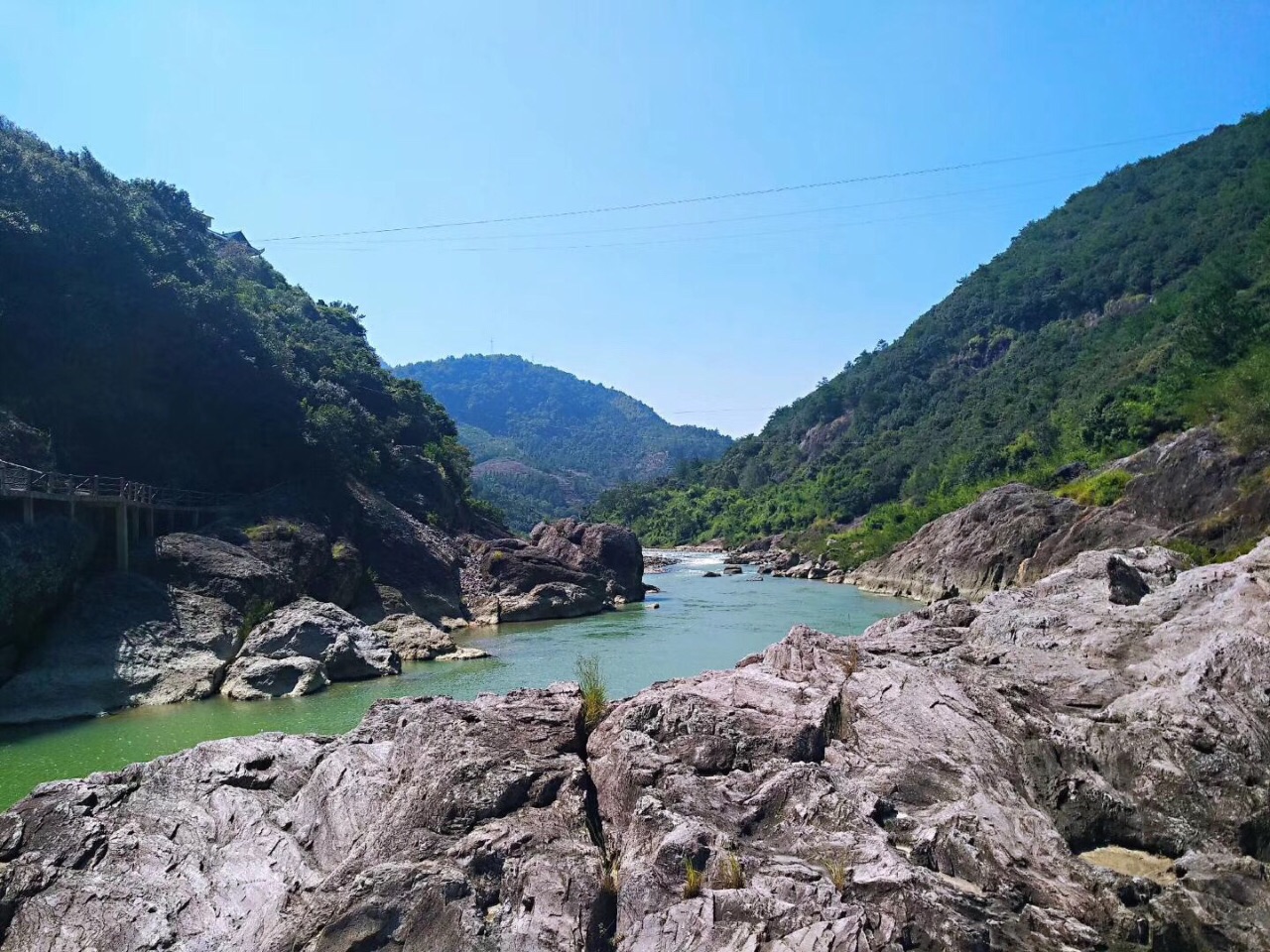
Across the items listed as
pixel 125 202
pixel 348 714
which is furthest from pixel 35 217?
pixel 348 714

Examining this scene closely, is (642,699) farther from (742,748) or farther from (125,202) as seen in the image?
(125,202)

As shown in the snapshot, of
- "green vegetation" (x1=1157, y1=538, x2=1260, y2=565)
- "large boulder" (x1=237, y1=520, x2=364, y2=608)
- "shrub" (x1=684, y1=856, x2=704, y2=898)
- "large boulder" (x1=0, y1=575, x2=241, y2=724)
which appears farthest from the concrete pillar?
"green vegetation" (x1=1157, y1=538, x2=1260, y2=565)

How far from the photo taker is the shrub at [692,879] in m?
7.74

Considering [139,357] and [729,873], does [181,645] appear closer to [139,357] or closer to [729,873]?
[139,357]

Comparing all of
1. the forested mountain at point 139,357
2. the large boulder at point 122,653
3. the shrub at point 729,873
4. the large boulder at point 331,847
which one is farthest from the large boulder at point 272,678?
the shrub at point 729,873

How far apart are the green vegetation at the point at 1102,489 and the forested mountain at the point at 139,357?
3405 centimetres

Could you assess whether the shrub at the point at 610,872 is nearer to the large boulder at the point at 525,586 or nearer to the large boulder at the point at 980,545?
the large boulder at the point at 525,586

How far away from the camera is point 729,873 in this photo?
7.88 meters

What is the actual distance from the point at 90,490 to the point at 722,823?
24.0 m

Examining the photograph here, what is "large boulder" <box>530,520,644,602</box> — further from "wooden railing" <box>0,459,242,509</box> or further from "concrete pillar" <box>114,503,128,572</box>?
"concrete pillar" <box>114,503,128,572</box>

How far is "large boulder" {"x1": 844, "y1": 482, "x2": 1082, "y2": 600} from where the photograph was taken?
134 ft

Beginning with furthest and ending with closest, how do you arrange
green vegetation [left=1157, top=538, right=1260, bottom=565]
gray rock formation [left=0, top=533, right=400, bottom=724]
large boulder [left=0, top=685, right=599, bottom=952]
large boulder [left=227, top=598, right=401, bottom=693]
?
green vegetation [left=1157, top=538, right=1260, bottom=565] < large boulder [left=227, top=598, right=401, bottom=693] < gray rock formation [left=0, top=533, right=400, bottom=724] < large boulder [left=0, top=685, right=599, bottom=952]

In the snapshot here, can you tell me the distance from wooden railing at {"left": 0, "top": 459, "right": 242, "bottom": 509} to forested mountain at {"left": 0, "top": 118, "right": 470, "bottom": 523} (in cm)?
143

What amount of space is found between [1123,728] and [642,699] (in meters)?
5.81
